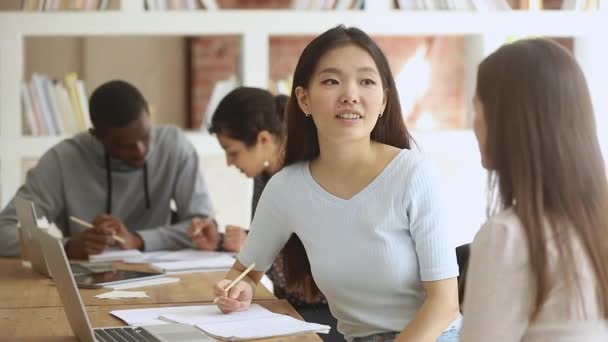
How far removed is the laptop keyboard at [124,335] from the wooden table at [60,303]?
72 mm

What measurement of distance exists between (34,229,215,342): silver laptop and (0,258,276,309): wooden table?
349 millimetres

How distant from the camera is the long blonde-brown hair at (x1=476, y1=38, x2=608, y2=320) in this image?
4.25ft

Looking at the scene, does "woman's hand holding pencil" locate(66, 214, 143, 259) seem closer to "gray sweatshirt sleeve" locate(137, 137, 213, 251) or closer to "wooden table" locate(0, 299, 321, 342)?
"gray sweatshirt sleeve" locate(137, 137, 213, 251)

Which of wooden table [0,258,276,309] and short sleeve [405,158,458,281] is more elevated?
short sleeve [405,158,458,281]

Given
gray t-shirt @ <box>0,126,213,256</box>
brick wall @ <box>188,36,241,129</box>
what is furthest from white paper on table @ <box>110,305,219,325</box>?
brick wall @ <box>188,36,241,129</box>

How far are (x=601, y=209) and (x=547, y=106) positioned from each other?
17 cm

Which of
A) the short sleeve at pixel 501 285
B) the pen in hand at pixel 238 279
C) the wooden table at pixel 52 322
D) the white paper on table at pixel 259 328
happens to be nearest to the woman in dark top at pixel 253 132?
the pen in hand at pixel 238 279

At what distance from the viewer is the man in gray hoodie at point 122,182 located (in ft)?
9.78

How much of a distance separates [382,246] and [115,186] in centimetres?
150

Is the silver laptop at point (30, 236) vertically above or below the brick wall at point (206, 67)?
below

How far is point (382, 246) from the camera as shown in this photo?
1952mm

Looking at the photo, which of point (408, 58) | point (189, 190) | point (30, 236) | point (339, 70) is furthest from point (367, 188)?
point (408, 58)

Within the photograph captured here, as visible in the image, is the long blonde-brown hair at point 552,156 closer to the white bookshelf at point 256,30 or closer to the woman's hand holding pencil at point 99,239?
the woman's hand holding pencil at point 99,239

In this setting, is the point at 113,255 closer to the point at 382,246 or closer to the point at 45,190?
the point at 45,190
